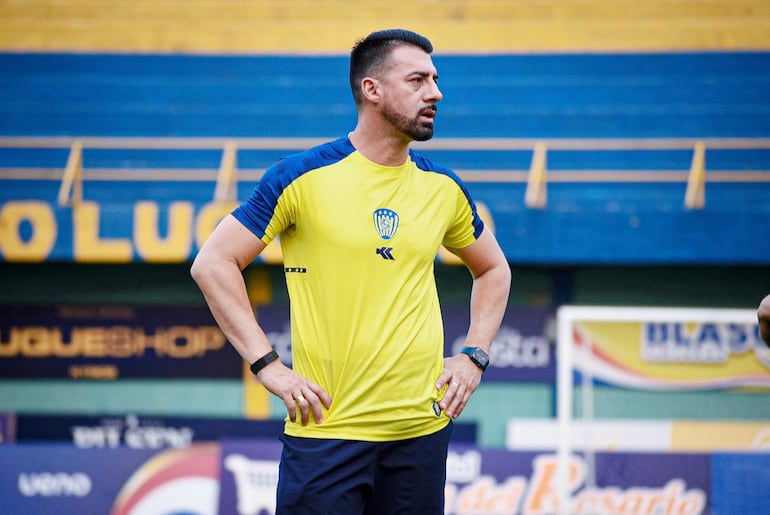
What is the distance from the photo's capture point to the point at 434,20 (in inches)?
531

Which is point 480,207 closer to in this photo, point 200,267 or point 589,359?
point 589,359

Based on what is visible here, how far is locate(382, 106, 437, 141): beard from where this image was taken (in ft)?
9.04

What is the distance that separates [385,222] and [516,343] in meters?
7.72

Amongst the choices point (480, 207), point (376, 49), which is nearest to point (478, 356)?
point (376, 49)

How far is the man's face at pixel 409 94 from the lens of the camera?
276 centimetres

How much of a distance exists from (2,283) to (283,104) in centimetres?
392

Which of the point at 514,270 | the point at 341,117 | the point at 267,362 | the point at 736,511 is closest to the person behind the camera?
the point at 267,362

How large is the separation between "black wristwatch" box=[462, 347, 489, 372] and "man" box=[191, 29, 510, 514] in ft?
0.43

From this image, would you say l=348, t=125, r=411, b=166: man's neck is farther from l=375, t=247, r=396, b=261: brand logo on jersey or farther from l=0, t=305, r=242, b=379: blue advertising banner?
l=0, t=305, r=242, b=379: blue advertising banner

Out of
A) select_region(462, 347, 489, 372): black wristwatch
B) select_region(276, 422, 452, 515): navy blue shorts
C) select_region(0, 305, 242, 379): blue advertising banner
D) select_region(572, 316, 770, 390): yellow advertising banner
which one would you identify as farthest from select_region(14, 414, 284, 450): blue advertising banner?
select_region(276, 422, 452, 515): navy blue shorts

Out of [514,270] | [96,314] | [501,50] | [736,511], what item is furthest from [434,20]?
[736,511]

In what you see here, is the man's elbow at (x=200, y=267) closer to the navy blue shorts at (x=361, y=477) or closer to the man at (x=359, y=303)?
the man at (x=359, y=303)

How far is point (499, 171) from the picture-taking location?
35.4 ft

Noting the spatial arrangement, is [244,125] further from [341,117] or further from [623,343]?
[623,343]
